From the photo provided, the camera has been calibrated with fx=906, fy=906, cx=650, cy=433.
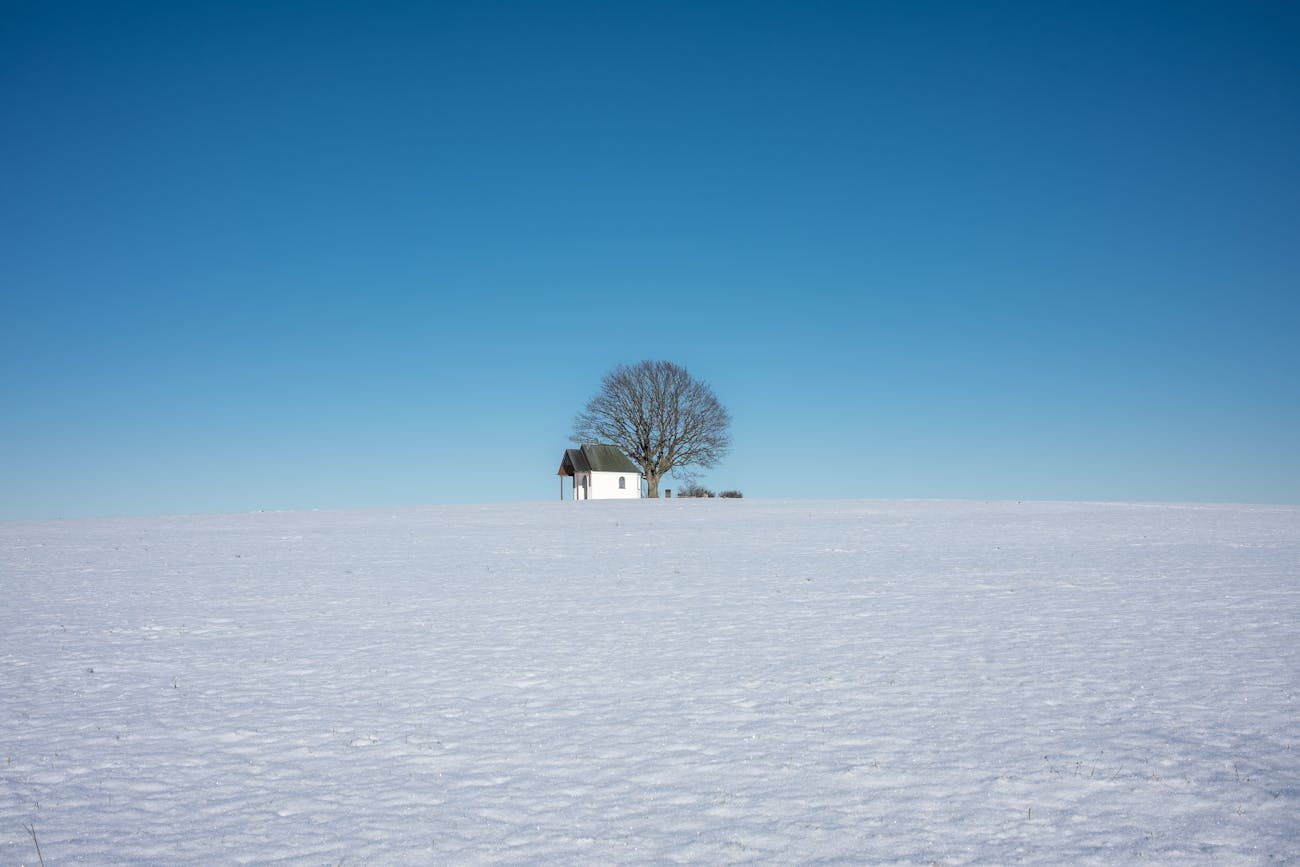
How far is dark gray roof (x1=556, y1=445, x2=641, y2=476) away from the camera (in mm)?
86812

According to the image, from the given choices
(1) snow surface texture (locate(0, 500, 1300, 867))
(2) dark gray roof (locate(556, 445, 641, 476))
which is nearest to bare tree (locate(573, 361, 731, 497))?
(2) dark gray roof (locate(556, 445, 641, 476))

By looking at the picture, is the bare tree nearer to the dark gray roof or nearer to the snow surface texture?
the dark gray roof

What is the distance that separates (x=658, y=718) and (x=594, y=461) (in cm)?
7794

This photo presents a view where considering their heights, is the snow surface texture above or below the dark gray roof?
below

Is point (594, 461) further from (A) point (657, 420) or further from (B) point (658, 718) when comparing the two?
(B) point (658, 718)

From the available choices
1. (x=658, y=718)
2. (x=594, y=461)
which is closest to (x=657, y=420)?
(x=594, y=461)

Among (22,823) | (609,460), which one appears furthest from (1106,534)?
(609,460)

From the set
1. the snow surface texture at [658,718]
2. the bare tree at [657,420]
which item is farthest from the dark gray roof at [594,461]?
the snow surface texture at [658,718]

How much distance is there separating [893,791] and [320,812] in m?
4.27

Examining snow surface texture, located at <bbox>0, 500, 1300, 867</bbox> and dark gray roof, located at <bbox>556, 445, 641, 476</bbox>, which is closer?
snow surface texture, located at <bbox>0, 500, 1300, 867</bbox>

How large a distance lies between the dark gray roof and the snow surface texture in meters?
66.6

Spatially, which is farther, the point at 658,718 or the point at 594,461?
the point at 594,461

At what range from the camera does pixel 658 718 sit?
8812 millimetres

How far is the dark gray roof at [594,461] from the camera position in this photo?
86812 mm
